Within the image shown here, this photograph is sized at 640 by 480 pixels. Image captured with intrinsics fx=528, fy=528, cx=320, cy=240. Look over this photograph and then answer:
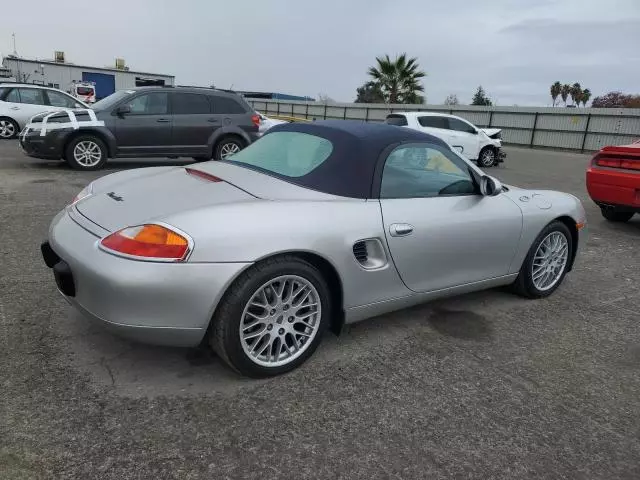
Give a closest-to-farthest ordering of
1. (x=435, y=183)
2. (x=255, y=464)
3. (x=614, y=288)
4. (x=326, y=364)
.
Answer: (x=255, y=464) < (x=326, y=364) < (x=435, y=183) < (x=614, y=288)

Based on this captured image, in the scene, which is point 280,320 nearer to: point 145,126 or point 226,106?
point 145,126

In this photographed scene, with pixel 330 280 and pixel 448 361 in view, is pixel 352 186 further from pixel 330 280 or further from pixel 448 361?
pixel 448 361

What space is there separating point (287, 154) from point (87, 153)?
7.43 m

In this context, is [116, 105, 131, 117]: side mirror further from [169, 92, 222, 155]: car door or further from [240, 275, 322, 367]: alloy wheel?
[240, 275, 322, 367]: alloy wheel

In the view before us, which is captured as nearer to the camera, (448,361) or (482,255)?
(448,361)

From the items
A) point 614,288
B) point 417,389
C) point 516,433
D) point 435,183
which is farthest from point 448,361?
point 614,288

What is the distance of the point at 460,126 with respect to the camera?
14.9m

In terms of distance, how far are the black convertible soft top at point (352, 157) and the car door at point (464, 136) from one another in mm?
11838

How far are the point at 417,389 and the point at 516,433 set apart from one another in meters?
0.52

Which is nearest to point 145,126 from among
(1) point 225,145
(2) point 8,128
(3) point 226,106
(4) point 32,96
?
(1) point 225,145

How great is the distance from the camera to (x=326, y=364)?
9.74ft

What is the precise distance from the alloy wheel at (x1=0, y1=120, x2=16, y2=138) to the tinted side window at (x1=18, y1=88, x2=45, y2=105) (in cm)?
72

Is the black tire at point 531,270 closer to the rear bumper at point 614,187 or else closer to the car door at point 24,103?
the rear bumper at point 614,187

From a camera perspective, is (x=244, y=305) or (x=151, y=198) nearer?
(x=244, y=305)
